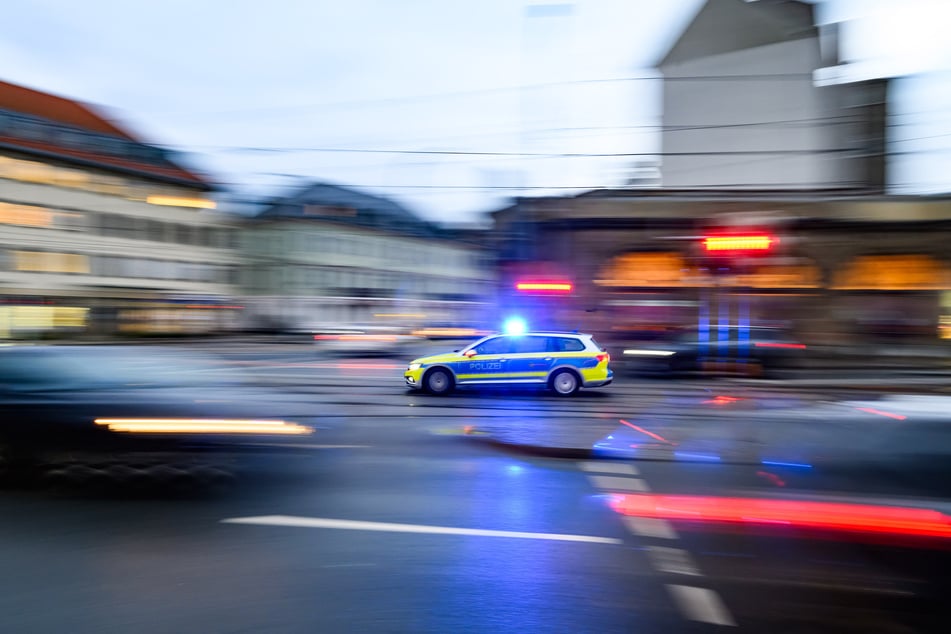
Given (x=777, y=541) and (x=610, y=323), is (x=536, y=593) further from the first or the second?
(x=610, y=323)

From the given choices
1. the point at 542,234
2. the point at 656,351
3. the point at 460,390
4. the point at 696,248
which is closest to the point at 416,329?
the point at 542,234

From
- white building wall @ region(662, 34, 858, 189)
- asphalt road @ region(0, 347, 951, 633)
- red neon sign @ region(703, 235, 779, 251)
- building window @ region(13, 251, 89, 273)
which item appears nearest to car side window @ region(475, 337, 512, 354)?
red neon sign @ region(703, 235, 779, 251)

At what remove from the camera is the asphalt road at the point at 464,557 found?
3.60 meters

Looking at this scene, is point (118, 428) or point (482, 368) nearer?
point (118, 428)

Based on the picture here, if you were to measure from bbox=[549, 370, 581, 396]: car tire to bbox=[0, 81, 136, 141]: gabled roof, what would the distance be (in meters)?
39.5

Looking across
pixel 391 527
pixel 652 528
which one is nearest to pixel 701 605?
pixel 652 528

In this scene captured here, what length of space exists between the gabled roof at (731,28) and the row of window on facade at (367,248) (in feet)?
75.6

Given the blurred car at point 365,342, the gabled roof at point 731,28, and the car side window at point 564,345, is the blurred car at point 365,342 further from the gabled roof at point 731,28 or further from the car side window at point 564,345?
the gabled roof at point 731,28

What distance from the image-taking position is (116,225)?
41.7m

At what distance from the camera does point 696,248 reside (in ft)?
79.6

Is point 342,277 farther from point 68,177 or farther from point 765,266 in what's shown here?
point 765,266

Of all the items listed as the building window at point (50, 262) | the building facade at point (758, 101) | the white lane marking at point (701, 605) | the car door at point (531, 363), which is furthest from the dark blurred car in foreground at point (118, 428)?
the building window at point (50, 262)

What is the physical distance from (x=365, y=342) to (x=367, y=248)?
29.8 meters

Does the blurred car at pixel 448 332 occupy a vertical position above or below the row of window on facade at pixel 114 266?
below
